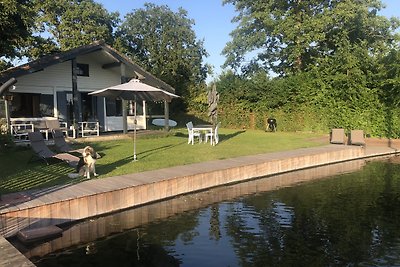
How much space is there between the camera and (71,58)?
17219 millimetres

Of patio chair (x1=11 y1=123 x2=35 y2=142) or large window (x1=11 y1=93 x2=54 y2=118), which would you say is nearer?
patio chair (x1=11 y1=123 x2=35 y2=142)

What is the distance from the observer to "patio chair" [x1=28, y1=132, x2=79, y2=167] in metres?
10.2

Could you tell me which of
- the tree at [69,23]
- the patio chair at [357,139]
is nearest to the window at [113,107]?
the patio chair at [357,139]

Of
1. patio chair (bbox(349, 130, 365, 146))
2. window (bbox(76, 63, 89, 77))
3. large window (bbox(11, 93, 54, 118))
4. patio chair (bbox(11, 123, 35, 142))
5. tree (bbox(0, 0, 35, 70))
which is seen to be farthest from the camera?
window (bbox(76, 63, 89, 77))

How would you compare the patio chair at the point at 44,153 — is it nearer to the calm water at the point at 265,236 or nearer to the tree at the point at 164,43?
the calm water at the point at 265,236

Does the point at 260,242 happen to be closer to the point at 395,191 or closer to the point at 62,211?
the point at 62,211

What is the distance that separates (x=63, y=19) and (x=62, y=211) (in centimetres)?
3430

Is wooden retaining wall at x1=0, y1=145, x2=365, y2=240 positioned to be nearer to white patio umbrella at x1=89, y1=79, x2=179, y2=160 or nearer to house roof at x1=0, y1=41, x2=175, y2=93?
white patio umbrella at x1=89, y1=79, x2=179, y2=160

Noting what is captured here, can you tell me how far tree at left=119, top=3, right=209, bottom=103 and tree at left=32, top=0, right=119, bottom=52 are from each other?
4819mm

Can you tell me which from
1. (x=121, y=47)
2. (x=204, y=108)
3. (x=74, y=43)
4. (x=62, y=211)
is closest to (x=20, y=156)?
(x=62, y=211)

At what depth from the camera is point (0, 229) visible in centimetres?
600

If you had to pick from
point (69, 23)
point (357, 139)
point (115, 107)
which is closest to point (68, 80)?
point (115, 107)

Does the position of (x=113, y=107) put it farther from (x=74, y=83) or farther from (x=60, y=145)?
(x=60, y=145)

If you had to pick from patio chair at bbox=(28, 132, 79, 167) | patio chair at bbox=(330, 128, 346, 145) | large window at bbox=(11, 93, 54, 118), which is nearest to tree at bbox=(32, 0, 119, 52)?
large window at bbox=(11, 93, 54, 118)
